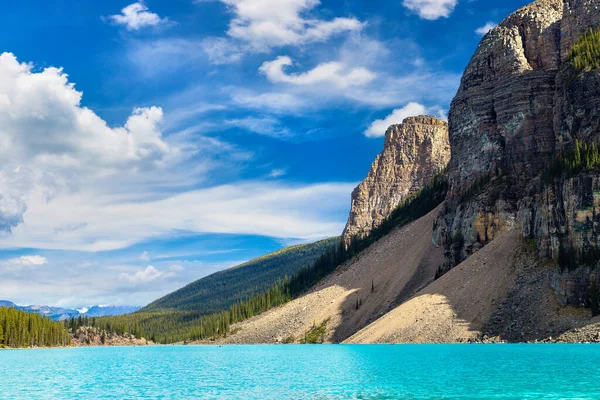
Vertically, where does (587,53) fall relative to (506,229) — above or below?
above

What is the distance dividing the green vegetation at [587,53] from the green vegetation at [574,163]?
20740 millimetres

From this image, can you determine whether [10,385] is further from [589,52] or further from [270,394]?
[589,52]

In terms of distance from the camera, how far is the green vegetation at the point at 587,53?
445 feet

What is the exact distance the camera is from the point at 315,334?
15825 cm

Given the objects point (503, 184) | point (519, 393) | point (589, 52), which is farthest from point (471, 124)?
point (519, 393)

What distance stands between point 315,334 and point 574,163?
79.3 m

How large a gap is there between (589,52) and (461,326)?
76.0 meters

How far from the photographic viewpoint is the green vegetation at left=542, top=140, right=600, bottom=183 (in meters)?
120

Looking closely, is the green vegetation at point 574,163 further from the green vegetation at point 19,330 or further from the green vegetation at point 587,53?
the green vegetation at point 19,330

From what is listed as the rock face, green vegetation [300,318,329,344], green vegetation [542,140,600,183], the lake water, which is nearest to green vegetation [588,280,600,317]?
the rock face

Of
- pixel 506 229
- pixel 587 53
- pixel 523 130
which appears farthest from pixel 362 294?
pixel 587 53

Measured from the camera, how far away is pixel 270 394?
4672 cm

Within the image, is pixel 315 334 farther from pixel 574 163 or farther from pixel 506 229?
pixel 574 163

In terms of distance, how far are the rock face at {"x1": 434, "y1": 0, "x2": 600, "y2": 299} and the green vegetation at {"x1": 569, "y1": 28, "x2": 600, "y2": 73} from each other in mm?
1923
